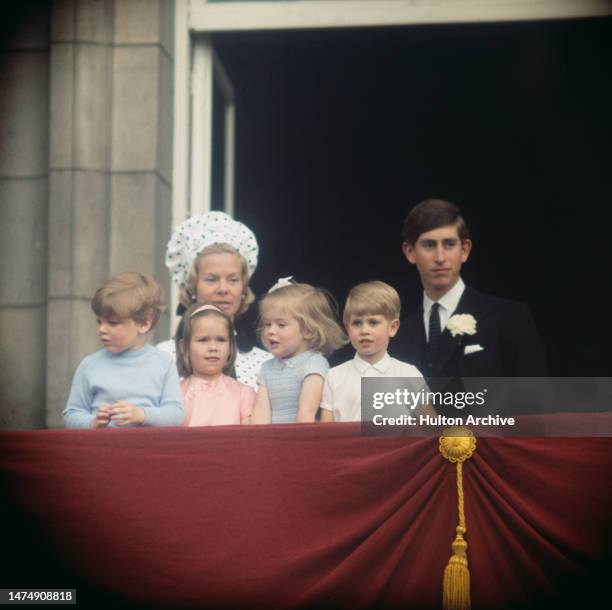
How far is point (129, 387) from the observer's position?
5348mm

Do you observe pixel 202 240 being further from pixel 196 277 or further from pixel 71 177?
pixel 71 177

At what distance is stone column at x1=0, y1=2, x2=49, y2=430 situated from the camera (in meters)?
6.99

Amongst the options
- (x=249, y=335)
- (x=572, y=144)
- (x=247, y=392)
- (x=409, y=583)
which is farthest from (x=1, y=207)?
(x=572, y=144)

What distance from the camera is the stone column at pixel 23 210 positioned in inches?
275

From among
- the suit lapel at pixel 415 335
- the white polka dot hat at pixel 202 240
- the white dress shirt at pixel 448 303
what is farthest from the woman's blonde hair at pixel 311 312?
the white polka dot hat at pixel 202 240

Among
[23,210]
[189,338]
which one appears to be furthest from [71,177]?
[189,338]

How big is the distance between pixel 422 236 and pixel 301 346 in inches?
27.9

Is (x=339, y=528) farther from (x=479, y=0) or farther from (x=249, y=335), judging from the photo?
(x=479, y=0)

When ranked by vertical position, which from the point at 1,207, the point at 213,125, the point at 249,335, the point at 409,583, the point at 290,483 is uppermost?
the point at 213,125

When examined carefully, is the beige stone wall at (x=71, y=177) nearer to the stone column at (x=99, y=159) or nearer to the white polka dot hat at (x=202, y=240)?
the stone column at (x=99, y=159)

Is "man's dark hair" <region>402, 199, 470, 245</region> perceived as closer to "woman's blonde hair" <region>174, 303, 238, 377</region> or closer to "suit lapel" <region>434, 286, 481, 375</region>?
"suit lapel" <region>434, 286, 481, 375</region>

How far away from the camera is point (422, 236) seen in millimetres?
5684

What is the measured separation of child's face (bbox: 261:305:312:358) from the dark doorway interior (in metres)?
3.96

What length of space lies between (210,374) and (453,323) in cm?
99
